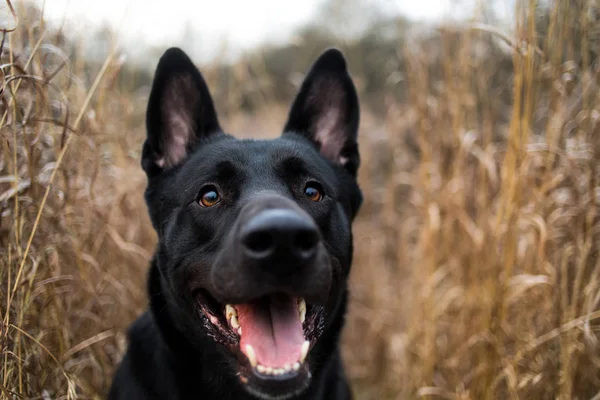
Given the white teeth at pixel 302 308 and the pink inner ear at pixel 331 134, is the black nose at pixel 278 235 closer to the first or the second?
the white teeth at pixel 302 308

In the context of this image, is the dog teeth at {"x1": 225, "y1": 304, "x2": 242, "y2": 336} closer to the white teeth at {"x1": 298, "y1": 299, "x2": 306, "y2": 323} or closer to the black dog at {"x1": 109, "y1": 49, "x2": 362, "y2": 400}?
the black dog at {"x1": 109, "y1": 49, "x2": 362, "y2": 400}

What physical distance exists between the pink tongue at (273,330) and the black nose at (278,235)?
0.99 ft

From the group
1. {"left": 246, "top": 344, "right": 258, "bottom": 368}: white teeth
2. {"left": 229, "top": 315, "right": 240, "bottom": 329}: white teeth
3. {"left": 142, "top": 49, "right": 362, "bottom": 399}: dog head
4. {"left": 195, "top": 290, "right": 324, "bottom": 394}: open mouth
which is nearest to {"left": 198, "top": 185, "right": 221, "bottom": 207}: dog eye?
{"left": 142, "top": 49, "right": 362, "bottom": 399}: dog head

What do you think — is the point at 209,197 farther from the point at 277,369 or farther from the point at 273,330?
the point at 277,369

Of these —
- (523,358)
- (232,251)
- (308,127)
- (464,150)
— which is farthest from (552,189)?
(232,251)

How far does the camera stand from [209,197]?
1.98 meters

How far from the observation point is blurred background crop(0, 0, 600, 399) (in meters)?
2.18

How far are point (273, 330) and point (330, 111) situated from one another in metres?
1.11

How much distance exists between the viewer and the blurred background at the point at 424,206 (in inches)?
85.9

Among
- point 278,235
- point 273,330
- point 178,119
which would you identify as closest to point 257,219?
point 278,235

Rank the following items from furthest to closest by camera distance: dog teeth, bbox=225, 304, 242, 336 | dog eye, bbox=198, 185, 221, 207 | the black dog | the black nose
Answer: dog eye, bbox=198, 185, 221, 207
dog teeth, bbox=225, 304, 242, 336
the black dog
the black nose

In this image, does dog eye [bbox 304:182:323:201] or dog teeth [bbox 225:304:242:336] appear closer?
dog teeth [bbox 225:304:242:336]

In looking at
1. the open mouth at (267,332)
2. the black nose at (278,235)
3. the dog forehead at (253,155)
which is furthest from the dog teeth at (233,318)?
the dog forehead at (253,155)

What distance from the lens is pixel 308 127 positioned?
8.17 feet
